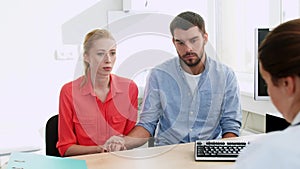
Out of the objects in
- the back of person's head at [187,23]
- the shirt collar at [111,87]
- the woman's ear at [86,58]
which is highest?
the back of person's head at [187,23]

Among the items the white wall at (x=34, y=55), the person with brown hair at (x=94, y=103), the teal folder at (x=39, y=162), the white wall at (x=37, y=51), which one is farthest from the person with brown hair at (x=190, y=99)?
the white wall at (x=34, y=55)

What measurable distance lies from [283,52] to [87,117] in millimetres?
1164

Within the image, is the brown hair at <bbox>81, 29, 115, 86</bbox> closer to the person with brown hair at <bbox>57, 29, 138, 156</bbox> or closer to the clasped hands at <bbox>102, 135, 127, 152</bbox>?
the person with brown hair at <bbox>57, 29, 138, 156</bbox>

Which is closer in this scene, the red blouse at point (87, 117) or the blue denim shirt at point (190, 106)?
the red blouse at point (87, 117)

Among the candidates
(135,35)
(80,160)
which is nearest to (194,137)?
(80,160)

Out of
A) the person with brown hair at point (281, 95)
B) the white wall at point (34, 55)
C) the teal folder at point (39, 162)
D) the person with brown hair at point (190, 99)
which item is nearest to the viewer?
the person with brown hair at point (281, 95)

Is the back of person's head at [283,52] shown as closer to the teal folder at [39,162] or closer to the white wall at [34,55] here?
the teal folder at [39,162]

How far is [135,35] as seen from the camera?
260 centimetres

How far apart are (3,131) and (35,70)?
46cm

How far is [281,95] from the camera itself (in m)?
0.79

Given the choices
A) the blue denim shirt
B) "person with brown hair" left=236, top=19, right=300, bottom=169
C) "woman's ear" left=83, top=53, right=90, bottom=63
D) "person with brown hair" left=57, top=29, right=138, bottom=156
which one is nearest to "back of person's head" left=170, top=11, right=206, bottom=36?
the blue denim shirt

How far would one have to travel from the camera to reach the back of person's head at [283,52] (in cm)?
73

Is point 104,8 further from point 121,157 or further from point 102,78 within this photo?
point 121,157

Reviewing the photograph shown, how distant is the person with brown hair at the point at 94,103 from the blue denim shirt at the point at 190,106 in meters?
0.14
